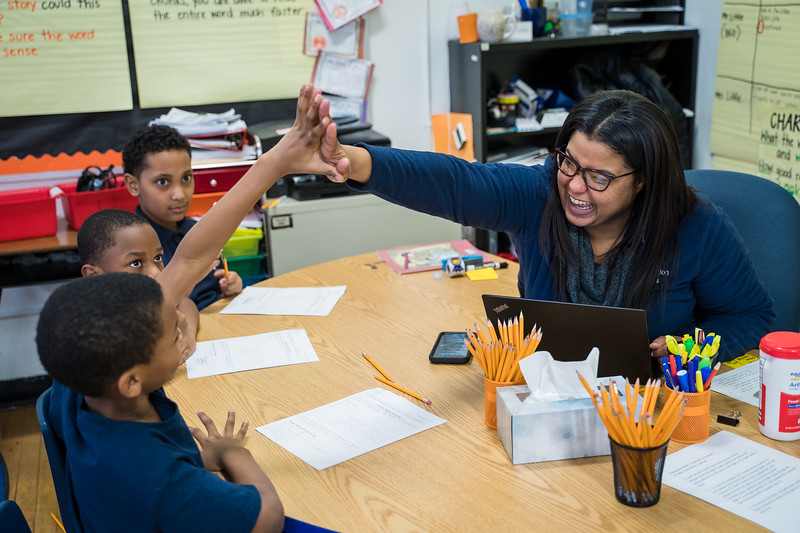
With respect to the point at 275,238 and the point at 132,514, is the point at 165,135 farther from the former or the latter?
the point at 132,514

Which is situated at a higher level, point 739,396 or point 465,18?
point 465,18

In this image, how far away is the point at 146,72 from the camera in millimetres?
3100

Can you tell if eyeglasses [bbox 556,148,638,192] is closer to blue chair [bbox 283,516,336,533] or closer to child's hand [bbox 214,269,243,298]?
blue chair [bbox 283,516,336,533]


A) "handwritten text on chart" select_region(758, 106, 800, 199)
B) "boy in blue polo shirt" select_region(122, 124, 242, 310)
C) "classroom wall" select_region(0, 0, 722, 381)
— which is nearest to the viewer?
"boy in blue polo shirt" select_region(122, 124, 242, 310)

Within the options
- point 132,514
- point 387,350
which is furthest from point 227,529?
point 387,350

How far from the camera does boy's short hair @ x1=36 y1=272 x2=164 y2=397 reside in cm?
99

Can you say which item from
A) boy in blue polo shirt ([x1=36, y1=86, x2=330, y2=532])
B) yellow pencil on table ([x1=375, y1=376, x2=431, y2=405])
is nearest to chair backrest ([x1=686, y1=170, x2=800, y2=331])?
yellow pencil on table ([x1=375, y1=376, x2=431, y2=405])

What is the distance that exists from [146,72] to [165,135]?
881mm

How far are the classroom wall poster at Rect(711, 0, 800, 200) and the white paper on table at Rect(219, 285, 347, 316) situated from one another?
1.79 m

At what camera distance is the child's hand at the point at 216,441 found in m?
1.24

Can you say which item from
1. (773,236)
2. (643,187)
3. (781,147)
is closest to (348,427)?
(643,187)

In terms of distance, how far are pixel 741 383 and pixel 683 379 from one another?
0.32 metres

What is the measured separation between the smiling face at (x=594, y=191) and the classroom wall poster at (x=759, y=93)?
1.52m

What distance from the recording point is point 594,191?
1.51m
